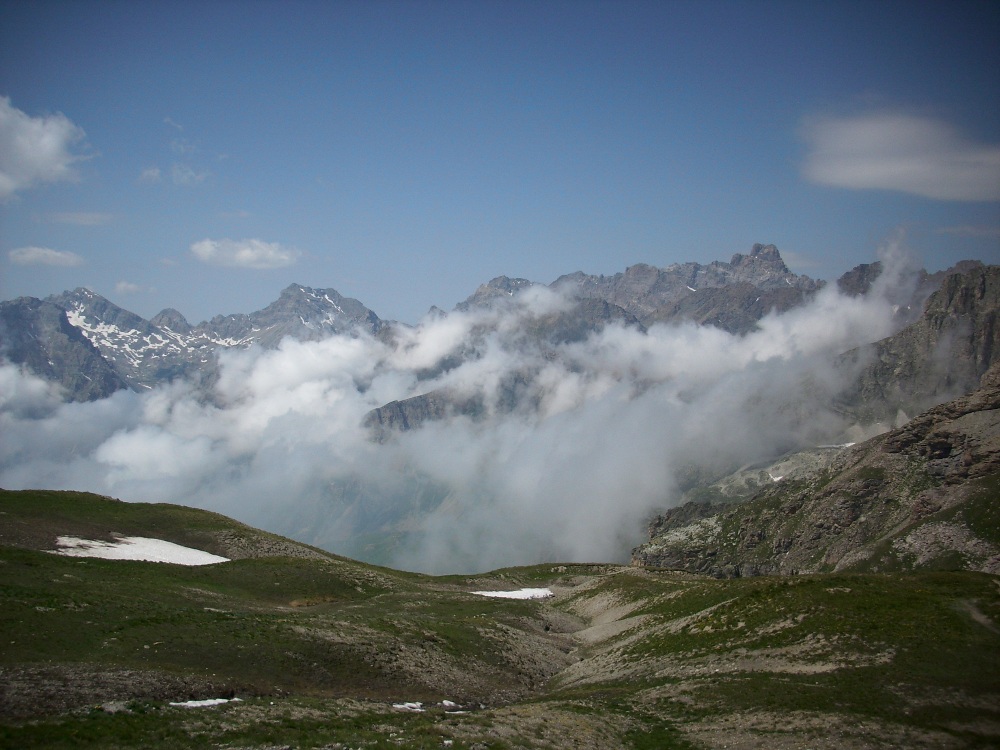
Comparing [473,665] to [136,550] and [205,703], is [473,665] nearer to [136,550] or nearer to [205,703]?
[205,703]

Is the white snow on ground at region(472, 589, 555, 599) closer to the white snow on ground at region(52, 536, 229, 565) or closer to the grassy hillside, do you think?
the grassy hillside

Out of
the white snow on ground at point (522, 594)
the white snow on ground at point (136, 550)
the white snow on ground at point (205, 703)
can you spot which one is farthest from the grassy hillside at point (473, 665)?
the white snow on ground at point (522, 594)

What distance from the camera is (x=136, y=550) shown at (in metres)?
73.9

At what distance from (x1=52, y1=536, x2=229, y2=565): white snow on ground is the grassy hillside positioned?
268 centimetres

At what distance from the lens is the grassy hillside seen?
32094 mm

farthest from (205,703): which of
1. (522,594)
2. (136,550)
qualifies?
(522,594)

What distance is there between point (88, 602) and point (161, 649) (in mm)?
8958

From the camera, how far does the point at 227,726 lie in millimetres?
31422

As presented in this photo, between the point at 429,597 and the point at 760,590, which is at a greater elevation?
the point at 760,590

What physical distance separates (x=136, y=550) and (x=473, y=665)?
145 ft

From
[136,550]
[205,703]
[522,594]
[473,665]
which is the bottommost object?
[473,665]

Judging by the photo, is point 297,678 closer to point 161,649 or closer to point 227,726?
point 161,649

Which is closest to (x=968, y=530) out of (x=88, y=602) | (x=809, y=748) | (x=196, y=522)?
(x=809, y=748)

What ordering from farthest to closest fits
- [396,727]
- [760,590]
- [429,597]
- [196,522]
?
[196,522] < [429,597] < [760,590] < [396,727]
